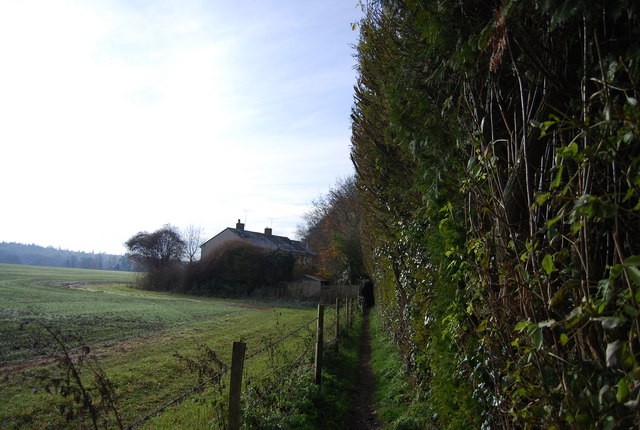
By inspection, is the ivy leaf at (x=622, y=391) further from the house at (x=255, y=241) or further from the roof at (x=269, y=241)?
the roof at (x=269, y=241)

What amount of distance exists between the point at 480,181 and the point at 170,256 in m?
59.7

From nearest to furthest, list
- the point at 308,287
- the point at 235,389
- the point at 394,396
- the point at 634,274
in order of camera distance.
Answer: the point at 634,274 < the point at 235,389 < the point at 394,396 < the point at 308,287

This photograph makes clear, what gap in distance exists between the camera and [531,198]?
235 cm

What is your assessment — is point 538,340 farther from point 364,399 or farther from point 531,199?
point 364,399

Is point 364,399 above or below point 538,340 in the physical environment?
below

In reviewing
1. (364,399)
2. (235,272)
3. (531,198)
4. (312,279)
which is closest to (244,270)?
(235,272)

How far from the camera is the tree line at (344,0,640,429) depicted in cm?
165

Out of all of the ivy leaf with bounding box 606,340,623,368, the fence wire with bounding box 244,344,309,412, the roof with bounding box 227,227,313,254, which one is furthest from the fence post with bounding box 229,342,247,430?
the roof with bounding box 227,227,313,254

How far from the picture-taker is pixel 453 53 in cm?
286

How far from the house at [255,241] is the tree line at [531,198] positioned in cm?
4472

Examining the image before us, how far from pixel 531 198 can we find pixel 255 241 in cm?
5756

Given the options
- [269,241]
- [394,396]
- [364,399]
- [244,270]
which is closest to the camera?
[394,396]

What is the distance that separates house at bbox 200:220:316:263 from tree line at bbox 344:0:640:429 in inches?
1761

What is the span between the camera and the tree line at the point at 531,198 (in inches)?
64.9
